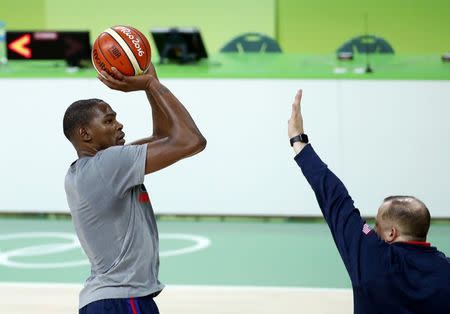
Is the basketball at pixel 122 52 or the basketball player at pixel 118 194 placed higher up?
the basketball at pixel 122 52

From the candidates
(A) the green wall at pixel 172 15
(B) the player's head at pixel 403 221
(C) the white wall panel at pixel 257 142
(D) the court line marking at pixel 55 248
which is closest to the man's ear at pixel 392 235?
(B) the player's head at pixel 403 221

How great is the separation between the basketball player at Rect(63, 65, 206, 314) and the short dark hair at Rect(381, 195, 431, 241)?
0.80 m

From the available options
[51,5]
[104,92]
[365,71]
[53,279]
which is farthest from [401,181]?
[51,5]

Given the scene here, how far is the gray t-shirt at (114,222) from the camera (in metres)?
3.26

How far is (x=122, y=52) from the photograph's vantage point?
11.5 ft

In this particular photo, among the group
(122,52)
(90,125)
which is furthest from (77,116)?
(122,52)

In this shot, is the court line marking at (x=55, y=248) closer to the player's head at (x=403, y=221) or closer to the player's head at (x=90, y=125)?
the player's head at (x=90, y=125)

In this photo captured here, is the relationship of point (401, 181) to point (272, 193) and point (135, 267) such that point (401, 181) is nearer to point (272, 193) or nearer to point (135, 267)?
point (272, 193)

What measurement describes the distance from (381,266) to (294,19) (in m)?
10.9

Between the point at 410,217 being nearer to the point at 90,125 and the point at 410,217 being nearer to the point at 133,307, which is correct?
the point at 133,307

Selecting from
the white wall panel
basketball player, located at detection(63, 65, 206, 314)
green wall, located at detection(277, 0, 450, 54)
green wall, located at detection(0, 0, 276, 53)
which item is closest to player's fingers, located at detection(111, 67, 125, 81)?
basketball player, located at detection(63, 65, 206, 314)

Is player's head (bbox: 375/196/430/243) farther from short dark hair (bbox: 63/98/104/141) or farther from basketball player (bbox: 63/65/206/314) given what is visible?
short dark hair (bbox: 63/98/104/141)

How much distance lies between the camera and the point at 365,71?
26.7 ft

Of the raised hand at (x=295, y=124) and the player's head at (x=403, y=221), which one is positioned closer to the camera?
the player's head at (x=403, y=221)
